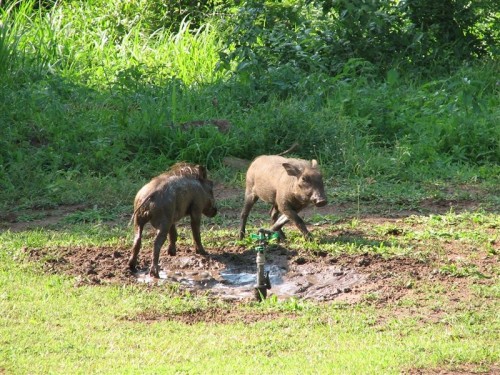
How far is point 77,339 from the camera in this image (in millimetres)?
6348

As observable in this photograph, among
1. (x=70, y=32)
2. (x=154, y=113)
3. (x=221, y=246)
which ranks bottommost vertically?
(x=221, y=246)

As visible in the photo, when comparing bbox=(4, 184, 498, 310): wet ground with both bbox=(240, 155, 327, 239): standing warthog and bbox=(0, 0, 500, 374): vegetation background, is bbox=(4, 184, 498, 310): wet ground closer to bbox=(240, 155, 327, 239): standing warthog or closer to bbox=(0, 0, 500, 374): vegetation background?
bbox=(0, 0, 500, 374): vegetation background

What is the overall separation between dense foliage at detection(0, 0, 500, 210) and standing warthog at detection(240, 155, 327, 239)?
190cm

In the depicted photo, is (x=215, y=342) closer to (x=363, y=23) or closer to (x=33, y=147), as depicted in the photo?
(x=33, y=147)

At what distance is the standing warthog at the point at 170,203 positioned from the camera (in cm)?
809

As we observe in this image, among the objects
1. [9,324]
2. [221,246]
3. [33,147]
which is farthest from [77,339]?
[33,147]

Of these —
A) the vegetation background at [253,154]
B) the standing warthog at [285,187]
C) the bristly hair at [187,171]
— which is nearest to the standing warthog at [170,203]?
the bristly hair at [187,171]

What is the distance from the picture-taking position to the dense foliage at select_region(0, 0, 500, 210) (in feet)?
38.1

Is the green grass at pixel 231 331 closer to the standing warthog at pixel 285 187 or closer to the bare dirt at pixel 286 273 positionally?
the bare dirt at pixel 286 273

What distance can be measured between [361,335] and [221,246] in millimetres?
2695

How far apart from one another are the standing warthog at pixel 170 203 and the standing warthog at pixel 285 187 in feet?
2.20

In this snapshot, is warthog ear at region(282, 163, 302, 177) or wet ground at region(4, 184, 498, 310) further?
warthog ear at region(282, 163, 302, 177)

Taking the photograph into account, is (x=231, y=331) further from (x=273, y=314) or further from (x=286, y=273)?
(x=286, y=273)

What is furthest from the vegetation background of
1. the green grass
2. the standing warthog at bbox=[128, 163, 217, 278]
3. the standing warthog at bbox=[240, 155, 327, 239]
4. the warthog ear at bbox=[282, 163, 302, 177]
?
the warthog ear at bbox=[282, 163, 302, 177]
